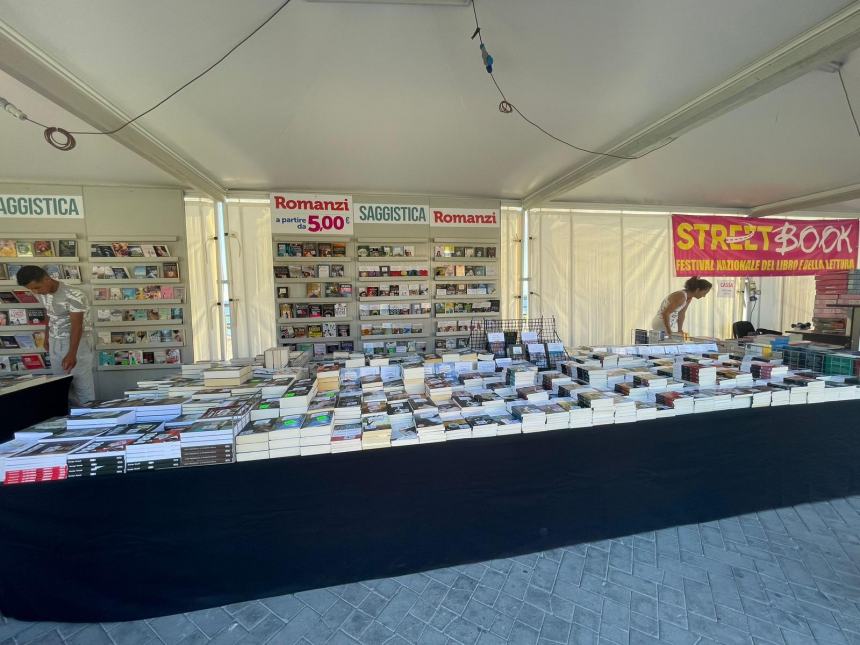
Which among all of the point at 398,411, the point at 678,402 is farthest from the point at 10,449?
the point at 678,402

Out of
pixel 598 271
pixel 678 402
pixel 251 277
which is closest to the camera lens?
pixel 678 402

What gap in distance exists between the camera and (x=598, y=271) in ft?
17.4

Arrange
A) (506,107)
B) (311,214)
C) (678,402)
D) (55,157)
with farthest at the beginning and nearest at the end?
1. (311,214)
2. (55,157)
3. (506,107)
4. (678,402)

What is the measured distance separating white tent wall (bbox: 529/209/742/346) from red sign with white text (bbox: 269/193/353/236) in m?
2.69

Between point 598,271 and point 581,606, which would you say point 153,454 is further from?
point 598,271

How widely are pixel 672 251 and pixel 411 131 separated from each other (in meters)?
4.72

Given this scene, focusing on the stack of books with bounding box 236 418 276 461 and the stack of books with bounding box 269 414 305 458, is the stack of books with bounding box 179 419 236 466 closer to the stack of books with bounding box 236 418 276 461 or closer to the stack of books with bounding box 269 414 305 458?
the stack of books with bounding box 236 418 276 461

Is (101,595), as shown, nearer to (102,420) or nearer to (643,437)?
(102,420)

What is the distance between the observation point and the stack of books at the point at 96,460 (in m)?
1.31

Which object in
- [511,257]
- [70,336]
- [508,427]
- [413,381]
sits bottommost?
[508,427]

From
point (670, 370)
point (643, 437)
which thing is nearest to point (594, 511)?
point (643, 437)

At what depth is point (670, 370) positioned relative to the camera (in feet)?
7.44

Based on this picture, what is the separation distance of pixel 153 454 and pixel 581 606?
1.87 m

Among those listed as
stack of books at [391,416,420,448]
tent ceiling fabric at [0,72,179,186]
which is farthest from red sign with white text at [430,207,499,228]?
stack of books at [391,416,420,448]
